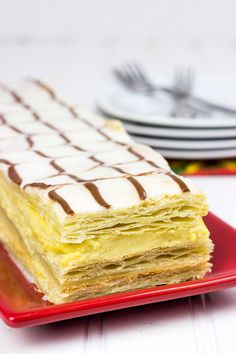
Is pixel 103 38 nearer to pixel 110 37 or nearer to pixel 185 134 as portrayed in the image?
pixel 110 37

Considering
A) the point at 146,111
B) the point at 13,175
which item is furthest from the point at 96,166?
the point at 146,111

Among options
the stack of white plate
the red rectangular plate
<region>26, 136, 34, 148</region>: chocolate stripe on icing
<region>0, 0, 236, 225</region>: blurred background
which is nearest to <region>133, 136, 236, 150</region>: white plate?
the stack of white plate

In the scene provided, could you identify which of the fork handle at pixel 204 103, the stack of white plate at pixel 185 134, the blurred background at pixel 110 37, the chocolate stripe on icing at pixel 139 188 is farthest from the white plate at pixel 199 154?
the blurred background at pixel 110 37

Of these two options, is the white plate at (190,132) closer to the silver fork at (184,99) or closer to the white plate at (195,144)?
the white plate at (195,144)

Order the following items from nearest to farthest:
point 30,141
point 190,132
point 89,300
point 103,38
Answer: point 89,300 → point 30,141 → point 190,132 → point 103,38

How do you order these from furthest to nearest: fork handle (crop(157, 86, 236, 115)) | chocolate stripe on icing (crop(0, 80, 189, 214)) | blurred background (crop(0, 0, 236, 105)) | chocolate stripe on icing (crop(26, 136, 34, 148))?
blurred background (crop(0, 0, 236, 105)) → fork handle (crop(157, 86, 236, 115)) → chocolate stripe on icing (crop(26, 136, 34, 148)) → chocolate stripe on icing (crop(0, 80, 189, 214))

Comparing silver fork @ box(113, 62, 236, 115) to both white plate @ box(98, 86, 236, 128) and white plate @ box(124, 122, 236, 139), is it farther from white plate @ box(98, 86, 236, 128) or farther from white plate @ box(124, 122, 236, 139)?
white plate @ box(124, 122, 236, 139)
